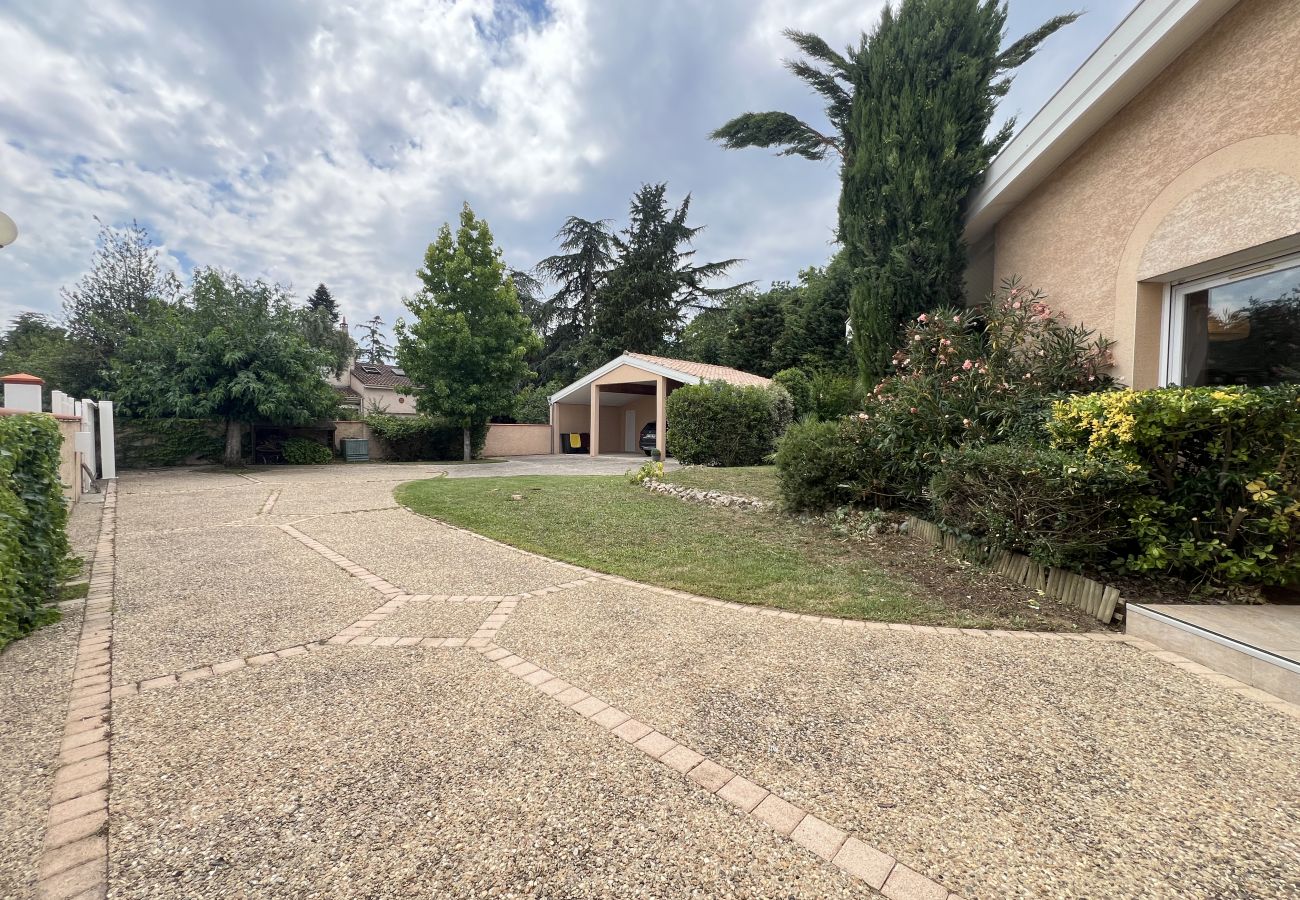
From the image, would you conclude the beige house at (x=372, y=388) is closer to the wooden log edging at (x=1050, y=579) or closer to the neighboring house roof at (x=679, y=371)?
the neighboring house roof at (x=679, y=371)

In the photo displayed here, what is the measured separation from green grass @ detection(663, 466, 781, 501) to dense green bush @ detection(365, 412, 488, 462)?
11.9 metres

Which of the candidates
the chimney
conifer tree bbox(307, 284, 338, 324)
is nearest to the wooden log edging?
the chimney

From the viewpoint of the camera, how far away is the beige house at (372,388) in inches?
1339

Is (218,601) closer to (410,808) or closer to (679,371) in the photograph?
(410,808)

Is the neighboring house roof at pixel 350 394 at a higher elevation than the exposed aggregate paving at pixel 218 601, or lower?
higher

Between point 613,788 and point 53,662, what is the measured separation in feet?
11.5

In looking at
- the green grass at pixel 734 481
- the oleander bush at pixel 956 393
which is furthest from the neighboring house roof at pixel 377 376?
the oleander bush at pixel 956 393

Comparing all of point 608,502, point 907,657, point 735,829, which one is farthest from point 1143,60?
point 608,502

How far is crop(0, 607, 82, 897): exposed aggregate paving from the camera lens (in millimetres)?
1690

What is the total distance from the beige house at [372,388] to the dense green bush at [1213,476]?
34.4 meters

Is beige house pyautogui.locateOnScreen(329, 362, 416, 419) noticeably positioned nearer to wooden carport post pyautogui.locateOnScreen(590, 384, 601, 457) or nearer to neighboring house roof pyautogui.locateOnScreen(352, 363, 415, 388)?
neighboring house roof pyautogui.locateOnScreen(352, 363, 415, 388)

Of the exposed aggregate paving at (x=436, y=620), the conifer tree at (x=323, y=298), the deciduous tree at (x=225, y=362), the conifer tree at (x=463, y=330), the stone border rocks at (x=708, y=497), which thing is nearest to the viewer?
the exposed aggregate paving at (x=436, y=620)

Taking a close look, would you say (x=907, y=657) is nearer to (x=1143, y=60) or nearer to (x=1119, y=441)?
(x=1119, y=441)

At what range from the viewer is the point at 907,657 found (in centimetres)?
314
